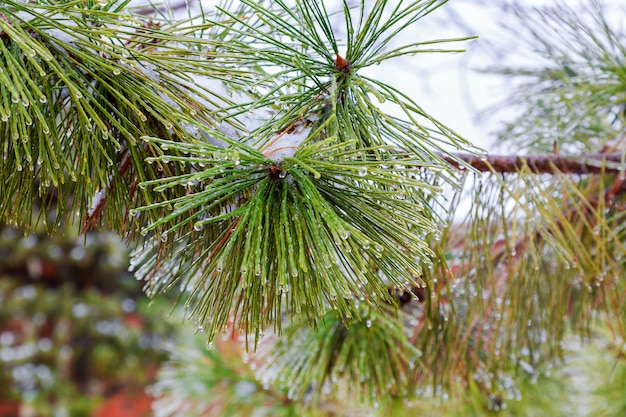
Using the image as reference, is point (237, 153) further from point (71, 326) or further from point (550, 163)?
point (71, 326)

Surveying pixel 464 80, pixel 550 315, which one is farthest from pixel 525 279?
pixel 464 80

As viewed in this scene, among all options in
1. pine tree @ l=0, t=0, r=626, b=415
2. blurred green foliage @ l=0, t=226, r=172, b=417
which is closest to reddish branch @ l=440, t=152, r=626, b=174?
pine tree @ l=0, t=0, r=626, b=415

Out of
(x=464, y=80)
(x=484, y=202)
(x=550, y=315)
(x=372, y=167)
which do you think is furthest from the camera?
(x=464, y=80)

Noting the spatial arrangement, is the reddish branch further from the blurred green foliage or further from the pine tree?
the blurred green foliage

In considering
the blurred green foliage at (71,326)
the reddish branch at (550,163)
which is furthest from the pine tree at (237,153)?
the blurred green foliage at (71,326)

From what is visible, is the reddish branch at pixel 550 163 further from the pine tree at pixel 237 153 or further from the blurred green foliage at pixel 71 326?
the blurred green foliage at pixel 71 326

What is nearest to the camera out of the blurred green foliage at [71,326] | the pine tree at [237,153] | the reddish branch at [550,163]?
the pine tree at [237,153]

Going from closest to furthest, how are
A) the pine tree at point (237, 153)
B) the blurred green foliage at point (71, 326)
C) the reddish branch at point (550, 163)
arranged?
1. the pine tree at point (237, 153)
2. the reddish branch at point (550, 163)
3. the blurred green foliage at point (71, 326)

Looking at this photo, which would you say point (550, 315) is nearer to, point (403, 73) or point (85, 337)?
point (403, 73)
